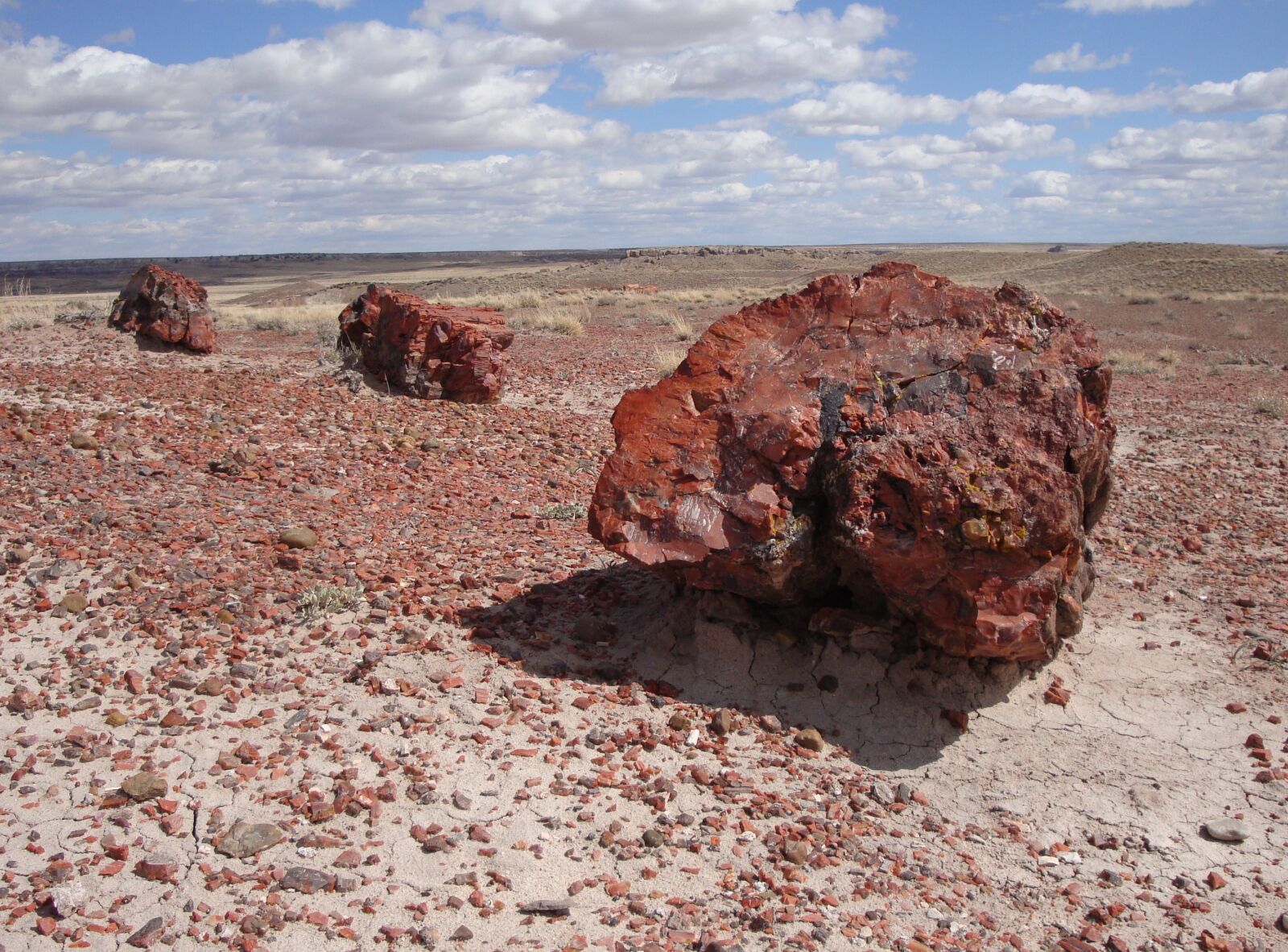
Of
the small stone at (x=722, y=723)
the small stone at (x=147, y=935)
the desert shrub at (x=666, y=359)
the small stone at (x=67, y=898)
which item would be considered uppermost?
the desert shrub at (x=666, y=359)

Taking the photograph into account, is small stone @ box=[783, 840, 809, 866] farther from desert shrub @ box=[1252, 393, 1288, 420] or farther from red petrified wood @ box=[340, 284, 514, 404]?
desert shrub @ box=[1252, 393, 1288, 420]

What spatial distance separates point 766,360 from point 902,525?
109 cm

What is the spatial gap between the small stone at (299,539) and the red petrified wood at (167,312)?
6555 mm

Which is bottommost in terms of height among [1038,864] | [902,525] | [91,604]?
[1038,864]

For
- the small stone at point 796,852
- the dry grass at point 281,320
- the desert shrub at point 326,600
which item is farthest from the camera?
the dry grass at point 281,320

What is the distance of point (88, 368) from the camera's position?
31.6 feet

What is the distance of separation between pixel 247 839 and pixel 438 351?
7374mm

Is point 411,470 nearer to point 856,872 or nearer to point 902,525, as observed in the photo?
point 902,525

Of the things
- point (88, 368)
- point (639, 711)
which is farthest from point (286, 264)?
point (639, 711)

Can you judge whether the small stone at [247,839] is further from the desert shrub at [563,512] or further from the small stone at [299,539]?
the desert shrub at [563,512]

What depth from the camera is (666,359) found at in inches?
544

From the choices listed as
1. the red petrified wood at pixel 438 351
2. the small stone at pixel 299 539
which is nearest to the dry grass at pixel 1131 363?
the red petrified wood at pixel 438 351

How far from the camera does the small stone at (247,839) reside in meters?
3.24

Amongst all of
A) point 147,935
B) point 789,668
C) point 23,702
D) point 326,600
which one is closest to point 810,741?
point 789,668
